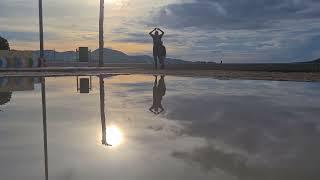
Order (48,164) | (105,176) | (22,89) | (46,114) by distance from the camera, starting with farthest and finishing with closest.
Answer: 1. (22,89)
2. (46,114)
3. (48,164)
4. (105,176)

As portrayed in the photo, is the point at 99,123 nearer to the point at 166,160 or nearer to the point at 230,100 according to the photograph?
the point at 166,160

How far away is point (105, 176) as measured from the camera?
5129 mm

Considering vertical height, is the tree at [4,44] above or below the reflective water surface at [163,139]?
above

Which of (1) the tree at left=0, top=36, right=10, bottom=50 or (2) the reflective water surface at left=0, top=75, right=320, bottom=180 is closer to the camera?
(2) the reflective water surface at left=0, top=75, right=320, bottom=180

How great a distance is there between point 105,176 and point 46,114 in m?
5.82

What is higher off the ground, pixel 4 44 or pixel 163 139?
pixel 4 44

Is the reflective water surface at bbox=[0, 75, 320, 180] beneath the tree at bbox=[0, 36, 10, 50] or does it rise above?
beneath

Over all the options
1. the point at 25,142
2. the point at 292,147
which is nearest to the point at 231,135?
the point at 292,147

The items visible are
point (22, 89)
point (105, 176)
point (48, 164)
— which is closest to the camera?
point (105, 176)

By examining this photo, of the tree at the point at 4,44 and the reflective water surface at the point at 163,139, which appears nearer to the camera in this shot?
the reflective water surface at the point at 163,139

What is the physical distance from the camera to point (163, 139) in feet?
24.5

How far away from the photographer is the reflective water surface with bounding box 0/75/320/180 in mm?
5422

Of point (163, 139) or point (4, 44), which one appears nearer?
point (163, 139)

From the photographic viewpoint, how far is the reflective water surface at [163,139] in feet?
17.8
